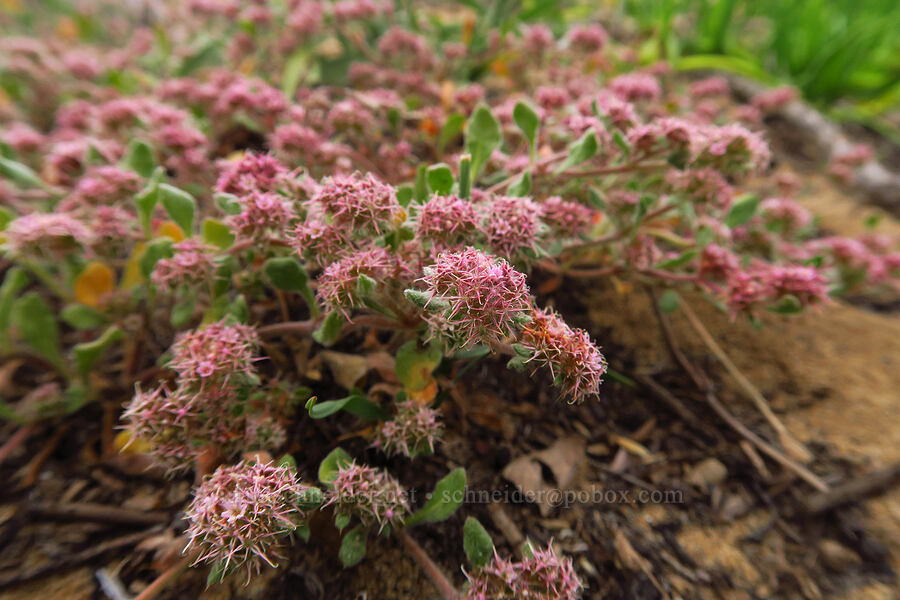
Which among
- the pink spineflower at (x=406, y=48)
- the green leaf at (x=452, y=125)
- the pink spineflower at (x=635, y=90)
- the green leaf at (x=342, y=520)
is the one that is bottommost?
the green leaf at (x=342, y=520)

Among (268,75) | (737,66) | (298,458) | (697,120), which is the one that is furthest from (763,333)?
(268,75)

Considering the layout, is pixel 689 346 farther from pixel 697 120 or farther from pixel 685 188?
pixel 697 120

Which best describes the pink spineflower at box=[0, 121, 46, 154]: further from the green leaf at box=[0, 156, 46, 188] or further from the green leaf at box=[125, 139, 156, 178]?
the green leaf at box=[125, 139, 156, 178]

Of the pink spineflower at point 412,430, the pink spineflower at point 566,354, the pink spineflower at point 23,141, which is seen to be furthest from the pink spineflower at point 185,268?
the pink spineflower at point 23,141

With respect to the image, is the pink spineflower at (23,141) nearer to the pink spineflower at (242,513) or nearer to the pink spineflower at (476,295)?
the pink spineflower at (242,513)

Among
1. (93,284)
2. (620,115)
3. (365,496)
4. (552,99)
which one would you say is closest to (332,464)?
(365,496)

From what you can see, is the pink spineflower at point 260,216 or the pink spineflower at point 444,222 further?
the pink spineflower at point 260,216

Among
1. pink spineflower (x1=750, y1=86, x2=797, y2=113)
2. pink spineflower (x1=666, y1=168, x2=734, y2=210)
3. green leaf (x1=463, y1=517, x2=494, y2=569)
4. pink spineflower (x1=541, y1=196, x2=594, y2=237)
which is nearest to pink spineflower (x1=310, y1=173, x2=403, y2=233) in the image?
pink spineflower (x1=541, y1=196, x2=594, y2=237)
